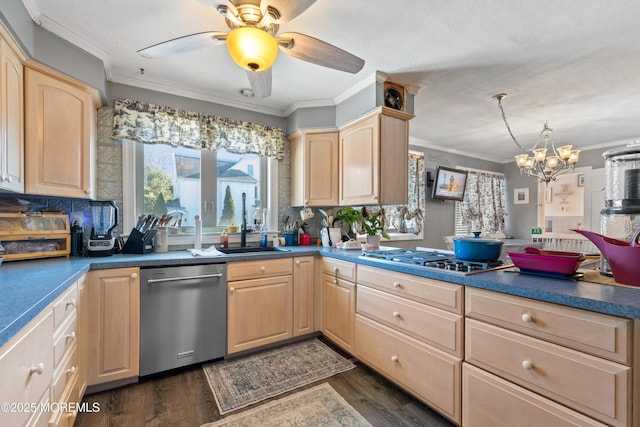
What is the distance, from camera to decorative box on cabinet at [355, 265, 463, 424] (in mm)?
1545

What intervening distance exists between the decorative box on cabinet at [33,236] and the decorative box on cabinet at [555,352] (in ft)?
8.85

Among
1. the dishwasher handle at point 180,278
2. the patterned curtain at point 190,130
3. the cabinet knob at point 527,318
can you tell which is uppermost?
the patterned curtain at point 190,130

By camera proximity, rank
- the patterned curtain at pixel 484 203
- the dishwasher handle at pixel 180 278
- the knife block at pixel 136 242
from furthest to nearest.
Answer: the patterned curtain at pixel 484 203
the knife block at pixel 136 242
the dishwasher handle at pixel 180 278

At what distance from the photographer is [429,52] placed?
2.10m

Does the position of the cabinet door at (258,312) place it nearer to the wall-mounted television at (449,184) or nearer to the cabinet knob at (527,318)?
the cabinet knob at (527,318)

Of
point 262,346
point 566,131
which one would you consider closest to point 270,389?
point 262,346

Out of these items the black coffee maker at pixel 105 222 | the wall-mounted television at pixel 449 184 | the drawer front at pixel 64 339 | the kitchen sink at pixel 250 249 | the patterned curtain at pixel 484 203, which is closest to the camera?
the drawer front at pixel 64 339

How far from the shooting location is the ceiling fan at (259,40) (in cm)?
134

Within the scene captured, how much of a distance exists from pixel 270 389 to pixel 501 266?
5.58 feet

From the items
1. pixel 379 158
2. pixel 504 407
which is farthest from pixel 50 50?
pixel 504 407

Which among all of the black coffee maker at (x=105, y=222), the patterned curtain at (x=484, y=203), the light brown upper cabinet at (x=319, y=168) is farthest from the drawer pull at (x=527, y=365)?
the patterned curtain at (x=484, y=203)

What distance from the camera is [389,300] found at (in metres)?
1.95

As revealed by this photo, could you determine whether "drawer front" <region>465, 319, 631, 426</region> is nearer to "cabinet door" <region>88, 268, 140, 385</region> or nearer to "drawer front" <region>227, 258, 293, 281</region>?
"drawer front" <region>227, 258, 293, 281</region>

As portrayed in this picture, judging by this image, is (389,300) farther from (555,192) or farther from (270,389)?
(555,192)
